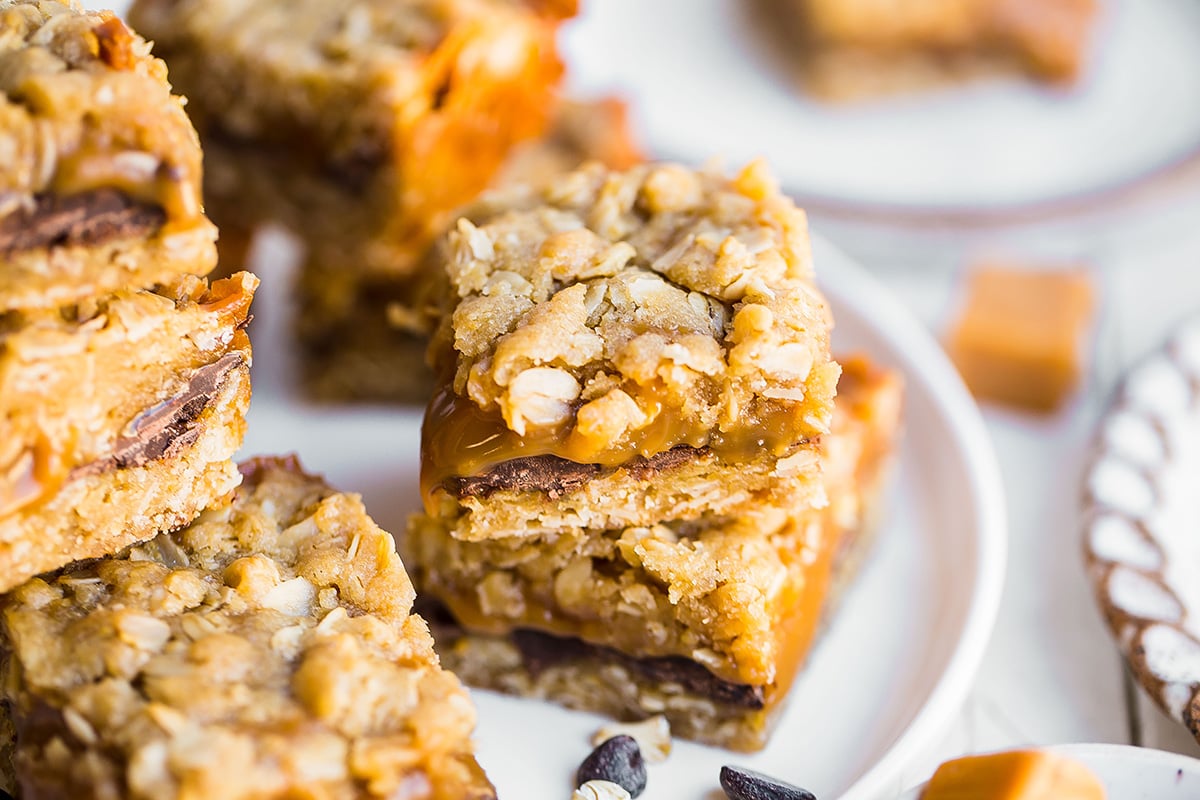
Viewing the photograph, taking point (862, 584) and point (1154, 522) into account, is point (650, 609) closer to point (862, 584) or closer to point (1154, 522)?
point (862, 584)

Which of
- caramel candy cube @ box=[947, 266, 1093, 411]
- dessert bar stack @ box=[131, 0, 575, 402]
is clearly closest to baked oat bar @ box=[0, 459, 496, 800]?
dessert bar stack @ box=[131, 0, 575, 402]

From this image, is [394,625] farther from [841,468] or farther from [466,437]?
[841,468]

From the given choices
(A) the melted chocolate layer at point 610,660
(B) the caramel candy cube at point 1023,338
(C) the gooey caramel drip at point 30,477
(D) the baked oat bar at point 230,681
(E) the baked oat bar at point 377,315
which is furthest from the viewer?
(B) the caramel candy cube at point 1023,338

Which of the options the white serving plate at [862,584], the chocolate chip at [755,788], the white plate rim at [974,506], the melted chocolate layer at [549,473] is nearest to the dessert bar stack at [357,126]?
the white serving plate at [862,584]

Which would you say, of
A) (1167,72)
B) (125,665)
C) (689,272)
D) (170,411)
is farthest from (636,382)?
(1167,72)

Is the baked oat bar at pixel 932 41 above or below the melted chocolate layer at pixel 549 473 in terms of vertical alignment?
above

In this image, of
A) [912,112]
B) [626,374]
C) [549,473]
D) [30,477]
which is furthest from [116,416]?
[912,112]

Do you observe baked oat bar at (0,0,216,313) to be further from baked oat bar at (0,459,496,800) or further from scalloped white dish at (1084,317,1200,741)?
scalloped white dish at (1084,317,1200,741)

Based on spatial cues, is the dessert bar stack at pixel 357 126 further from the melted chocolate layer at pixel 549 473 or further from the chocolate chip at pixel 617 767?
the chocolate chip at pixel 617 767
